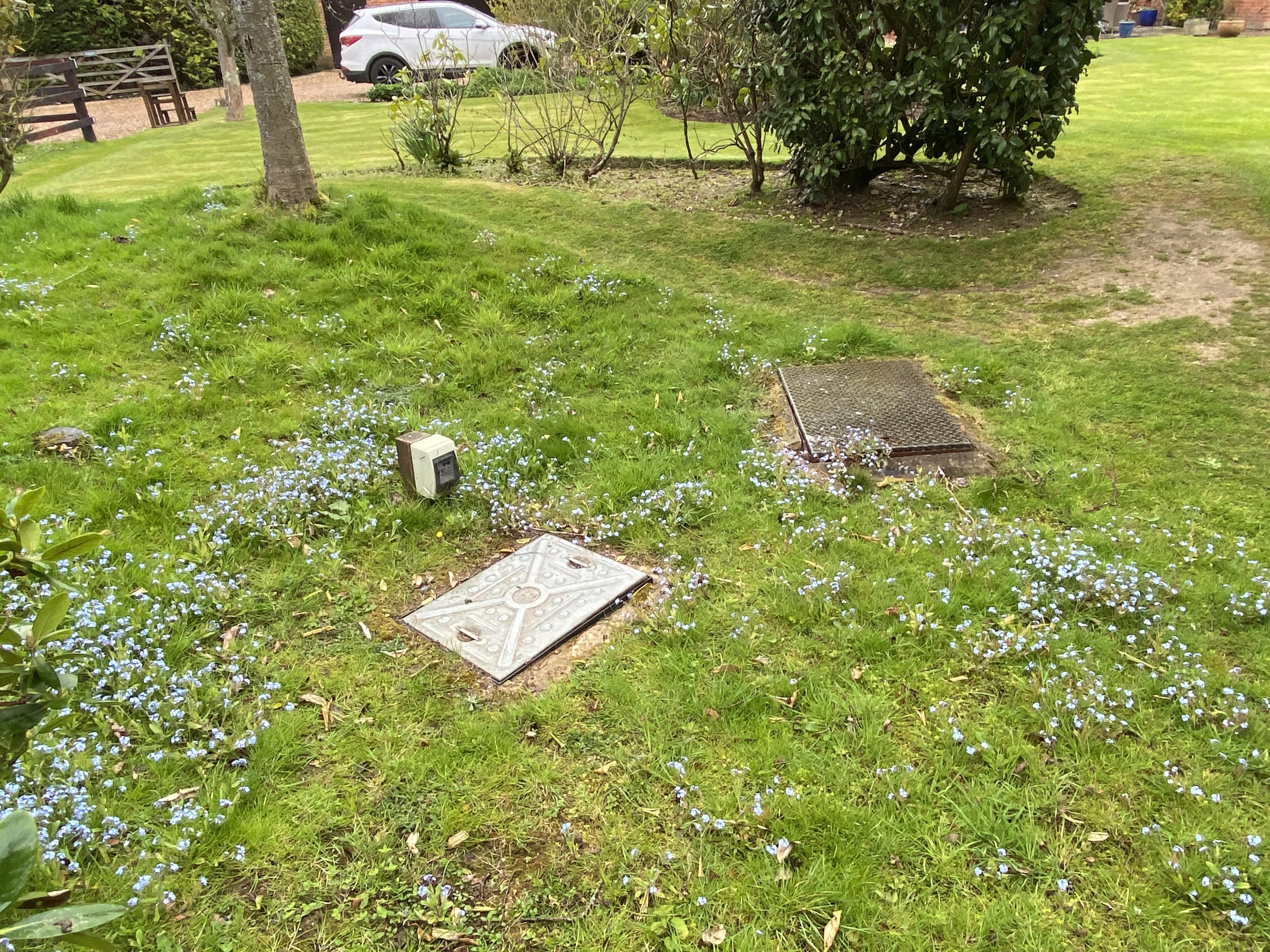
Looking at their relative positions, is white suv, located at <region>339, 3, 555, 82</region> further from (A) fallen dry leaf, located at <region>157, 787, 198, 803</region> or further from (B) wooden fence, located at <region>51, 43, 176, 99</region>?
(A) fallen dry leaf, located at <region>157, 787, 198, 803</region>

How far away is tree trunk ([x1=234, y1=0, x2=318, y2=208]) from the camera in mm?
6125

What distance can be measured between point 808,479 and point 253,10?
5592 millimetres

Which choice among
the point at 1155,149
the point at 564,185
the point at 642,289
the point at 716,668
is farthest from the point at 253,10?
the point at 1155,149

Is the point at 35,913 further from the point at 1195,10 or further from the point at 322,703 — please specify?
the point at 1195,10

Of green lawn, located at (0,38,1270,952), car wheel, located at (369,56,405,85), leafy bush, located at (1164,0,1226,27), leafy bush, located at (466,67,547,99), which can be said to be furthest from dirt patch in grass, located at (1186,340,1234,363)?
leafy bush, located at (1164,0,1226,27)

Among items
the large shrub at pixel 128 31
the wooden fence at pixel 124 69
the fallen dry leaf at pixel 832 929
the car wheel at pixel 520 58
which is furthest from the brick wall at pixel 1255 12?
the fallen dry leaf at pixel 832 929

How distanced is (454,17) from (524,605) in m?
19.5

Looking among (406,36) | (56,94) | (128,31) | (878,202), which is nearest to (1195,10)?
(406,36)

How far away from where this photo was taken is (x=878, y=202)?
8.75m

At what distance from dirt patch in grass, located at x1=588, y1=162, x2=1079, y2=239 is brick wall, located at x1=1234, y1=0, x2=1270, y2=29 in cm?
2240

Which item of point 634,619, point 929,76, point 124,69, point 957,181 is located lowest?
point 634,619

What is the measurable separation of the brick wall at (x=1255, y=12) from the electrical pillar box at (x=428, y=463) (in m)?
30.1

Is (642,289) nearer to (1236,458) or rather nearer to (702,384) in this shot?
(702,384)

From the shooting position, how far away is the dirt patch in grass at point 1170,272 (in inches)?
234
